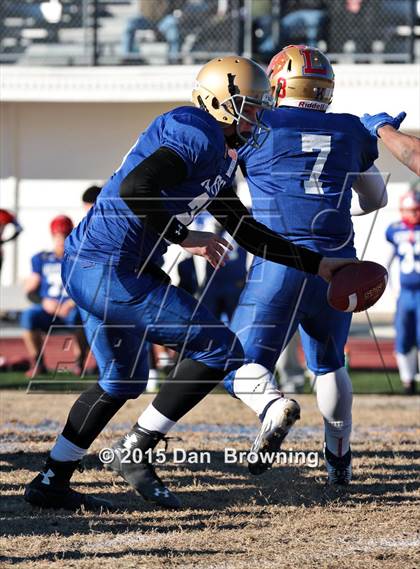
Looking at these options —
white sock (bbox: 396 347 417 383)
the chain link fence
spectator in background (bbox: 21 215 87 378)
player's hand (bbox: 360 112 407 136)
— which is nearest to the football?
player's hand (bbox: 360 112 407 136)

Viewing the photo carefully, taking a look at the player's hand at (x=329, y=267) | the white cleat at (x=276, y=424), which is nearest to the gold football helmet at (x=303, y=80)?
the player's hand at (x=329, y=267)

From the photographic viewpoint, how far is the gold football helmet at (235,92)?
387 centimetres

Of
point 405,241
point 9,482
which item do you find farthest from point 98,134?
point 9,482

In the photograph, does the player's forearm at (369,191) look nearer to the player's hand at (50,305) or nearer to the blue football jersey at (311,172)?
the blue football jersey at (311,172)

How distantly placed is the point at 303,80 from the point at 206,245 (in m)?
1.15

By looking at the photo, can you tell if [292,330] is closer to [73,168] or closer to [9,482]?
[9,482]

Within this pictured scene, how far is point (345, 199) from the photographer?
14.5ft

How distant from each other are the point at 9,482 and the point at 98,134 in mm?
11183

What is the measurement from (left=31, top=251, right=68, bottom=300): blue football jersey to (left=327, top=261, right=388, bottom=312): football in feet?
19.4

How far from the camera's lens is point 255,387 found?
4.00 m

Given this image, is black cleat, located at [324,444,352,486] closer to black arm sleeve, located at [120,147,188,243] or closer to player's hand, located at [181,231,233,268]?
player's hand, located at [181,231,233,268]

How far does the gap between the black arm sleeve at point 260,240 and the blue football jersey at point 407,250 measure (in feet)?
17.7

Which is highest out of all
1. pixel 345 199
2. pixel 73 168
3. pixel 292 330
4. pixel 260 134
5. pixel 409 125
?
pixel 260 134

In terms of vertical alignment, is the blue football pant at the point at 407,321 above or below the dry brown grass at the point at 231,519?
below
